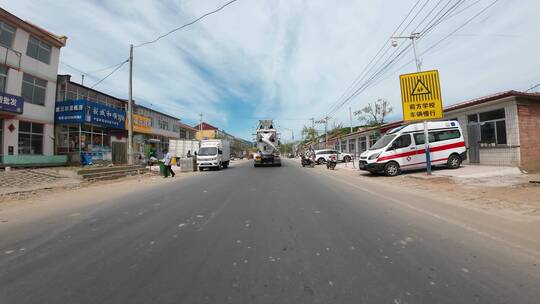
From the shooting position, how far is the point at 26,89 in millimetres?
Answer: 18938

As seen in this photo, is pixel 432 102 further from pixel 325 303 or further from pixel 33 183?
pixel 33 183

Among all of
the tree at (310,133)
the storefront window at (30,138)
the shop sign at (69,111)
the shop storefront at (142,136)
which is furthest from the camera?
the tree at (310,133)

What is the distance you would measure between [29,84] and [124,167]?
29.8ft

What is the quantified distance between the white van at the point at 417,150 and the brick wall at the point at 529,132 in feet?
8.03

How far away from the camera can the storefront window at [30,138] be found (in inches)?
727

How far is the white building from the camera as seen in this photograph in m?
17.2

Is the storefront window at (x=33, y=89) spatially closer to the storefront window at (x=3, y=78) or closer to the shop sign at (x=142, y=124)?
the storefront window at (x=3, y=78)

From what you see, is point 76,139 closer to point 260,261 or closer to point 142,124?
point 142,124

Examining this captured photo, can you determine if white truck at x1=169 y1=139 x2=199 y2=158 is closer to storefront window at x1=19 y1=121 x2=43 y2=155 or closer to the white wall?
the white wall

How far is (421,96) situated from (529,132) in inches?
219

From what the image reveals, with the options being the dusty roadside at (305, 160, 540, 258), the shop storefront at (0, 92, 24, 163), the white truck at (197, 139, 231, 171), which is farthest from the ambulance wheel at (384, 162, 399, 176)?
the shop storefront at (0, 92, 24, 163)

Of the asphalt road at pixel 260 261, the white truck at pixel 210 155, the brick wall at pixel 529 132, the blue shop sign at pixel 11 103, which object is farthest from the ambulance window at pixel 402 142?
the blue shop sign at pixel 11 103

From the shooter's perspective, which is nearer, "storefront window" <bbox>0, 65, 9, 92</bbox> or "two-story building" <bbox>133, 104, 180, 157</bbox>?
"storefront window" <bbox>0, 65, 9, 92</bbox>

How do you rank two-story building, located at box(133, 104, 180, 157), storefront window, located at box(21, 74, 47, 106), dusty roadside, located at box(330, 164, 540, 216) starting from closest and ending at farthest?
1. dusty roadside, located at box(330, 164, 540, 216)
2. storefront window, located at box(21, 74, 47, 106)
3. two-story building, located at box(133, 104, 180, 157)
